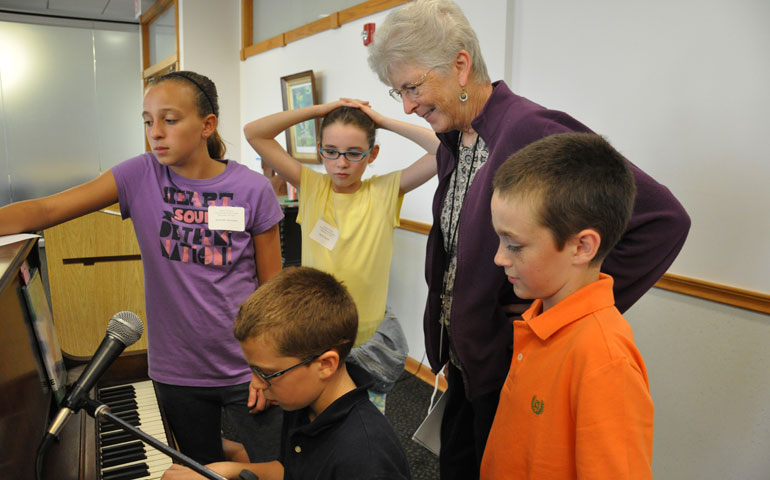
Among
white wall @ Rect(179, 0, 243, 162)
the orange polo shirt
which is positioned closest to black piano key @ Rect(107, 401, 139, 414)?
the orange polo shirt

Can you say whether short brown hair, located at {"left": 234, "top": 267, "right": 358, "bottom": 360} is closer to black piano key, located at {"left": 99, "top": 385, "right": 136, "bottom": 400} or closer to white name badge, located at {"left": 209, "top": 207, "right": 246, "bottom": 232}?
white name badge, located at {"left": 209, "top": 207, "right": 246, "bottom": 232}

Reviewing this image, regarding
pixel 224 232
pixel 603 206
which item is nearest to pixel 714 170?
pixel 603 206

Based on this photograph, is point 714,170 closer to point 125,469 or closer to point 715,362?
point 715,362

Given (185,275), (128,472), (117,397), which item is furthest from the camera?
(117,397)

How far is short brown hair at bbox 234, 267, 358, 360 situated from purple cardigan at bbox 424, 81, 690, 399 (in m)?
0.29

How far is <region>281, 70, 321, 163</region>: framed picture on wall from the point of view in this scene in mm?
3803

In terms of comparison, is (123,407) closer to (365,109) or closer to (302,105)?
(365,109)

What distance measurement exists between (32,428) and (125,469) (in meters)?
0.27

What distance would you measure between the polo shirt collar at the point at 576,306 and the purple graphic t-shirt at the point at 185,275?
0.78m

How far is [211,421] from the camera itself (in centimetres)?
133

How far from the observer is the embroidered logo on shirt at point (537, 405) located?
2.95ft

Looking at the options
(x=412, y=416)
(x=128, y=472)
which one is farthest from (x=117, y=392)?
(x=412, y=416)

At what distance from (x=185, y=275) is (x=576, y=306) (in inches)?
36.0

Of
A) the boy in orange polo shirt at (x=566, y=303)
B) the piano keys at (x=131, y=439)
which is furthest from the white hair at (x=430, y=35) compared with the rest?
the piano keys at (x=131, y=439)
